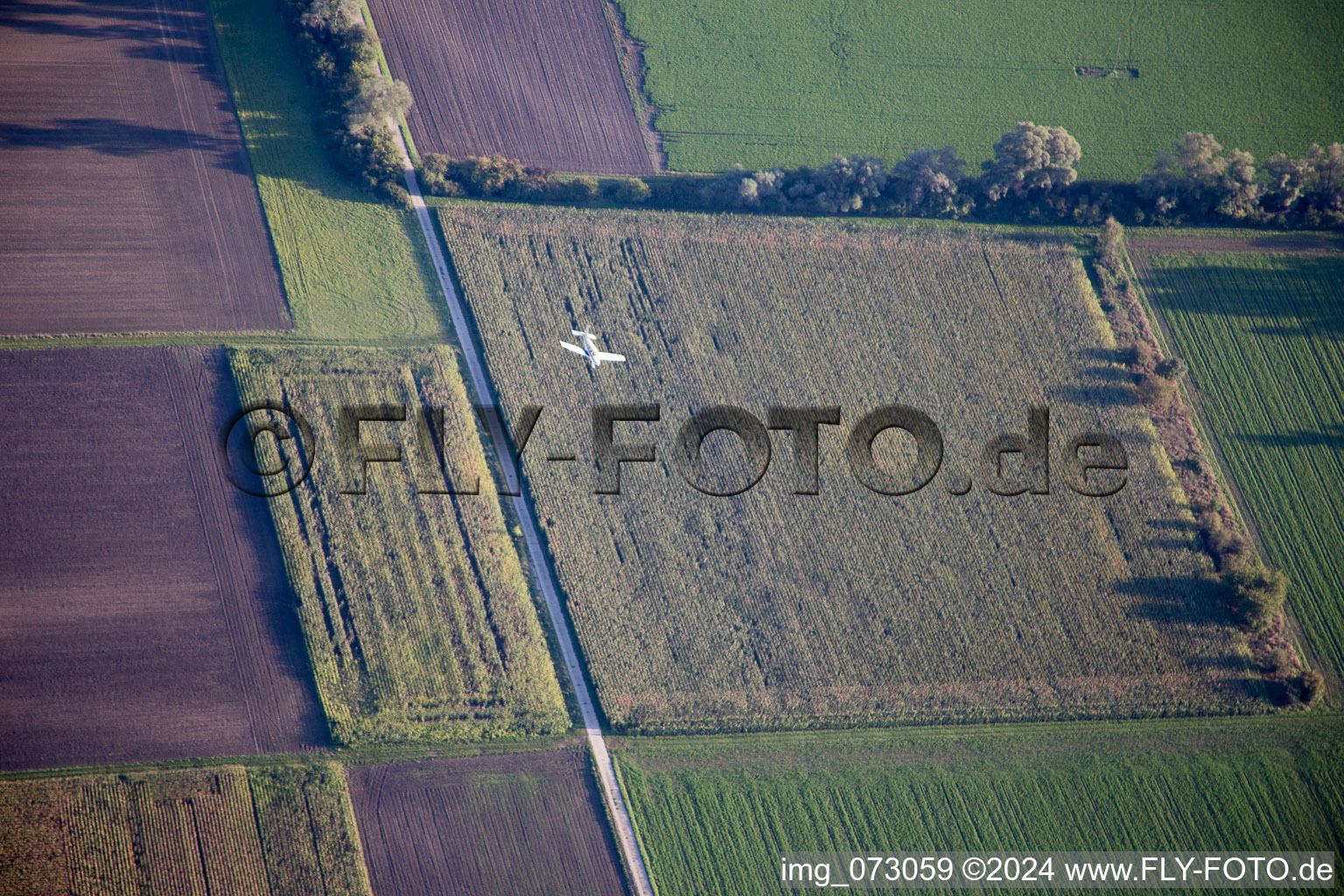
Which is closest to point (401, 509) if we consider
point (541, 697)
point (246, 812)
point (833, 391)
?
point (541, 697)

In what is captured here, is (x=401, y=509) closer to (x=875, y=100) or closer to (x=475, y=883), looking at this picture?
(x=475, y=883)

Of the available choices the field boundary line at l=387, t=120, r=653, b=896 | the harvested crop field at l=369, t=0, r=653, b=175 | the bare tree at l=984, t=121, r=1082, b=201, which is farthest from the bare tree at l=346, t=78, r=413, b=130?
the bare tree at l=984, t=121, r=1082, b=201

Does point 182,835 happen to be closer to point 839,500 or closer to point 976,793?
point 839,500

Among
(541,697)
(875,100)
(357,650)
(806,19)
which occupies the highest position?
(806,19)

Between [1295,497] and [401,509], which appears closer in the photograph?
[401,509]

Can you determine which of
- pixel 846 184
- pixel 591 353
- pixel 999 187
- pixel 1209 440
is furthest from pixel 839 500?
pixel 999 187

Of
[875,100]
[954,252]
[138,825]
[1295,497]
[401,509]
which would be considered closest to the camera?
[138,825]
